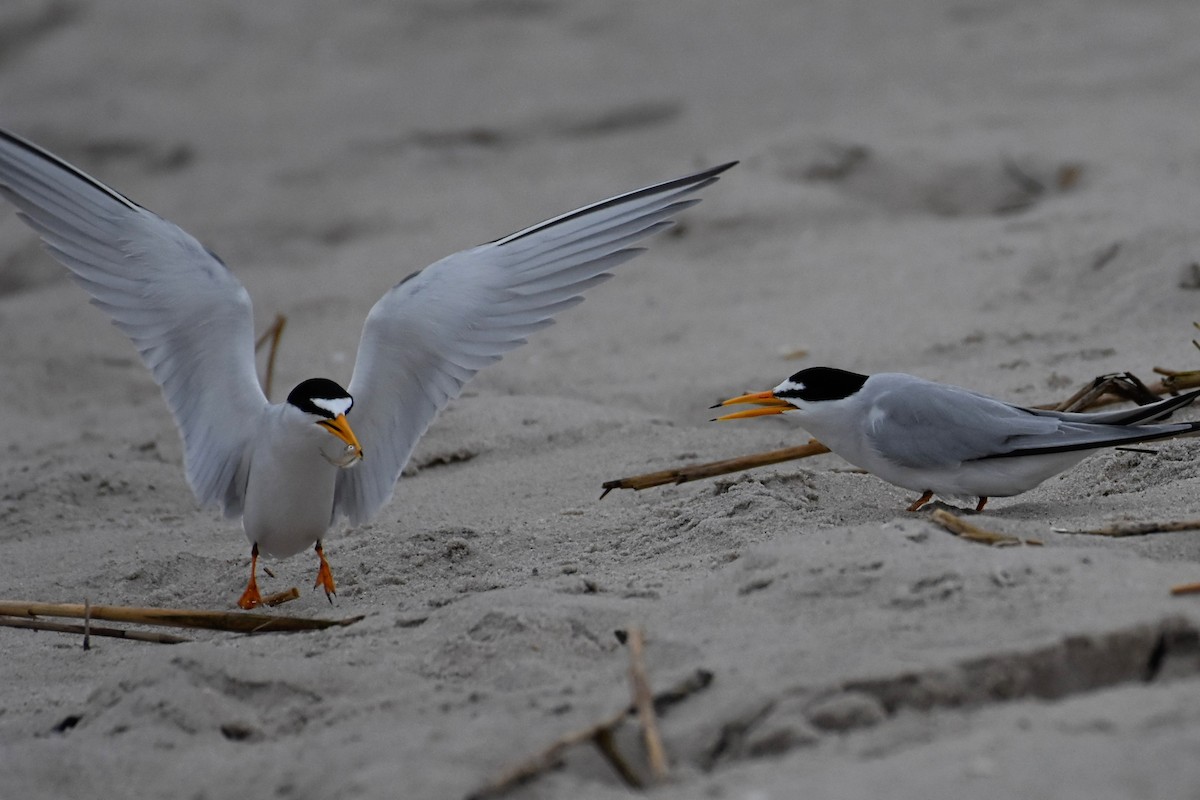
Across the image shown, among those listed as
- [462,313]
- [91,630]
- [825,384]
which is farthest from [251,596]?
[825,384]

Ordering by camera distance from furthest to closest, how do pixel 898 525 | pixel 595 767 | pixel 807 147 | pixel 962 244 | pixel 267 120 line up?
1. pixel 267 120
2. pixel 807 147
3. pixel 962 244
4. pixel 898 525
5. pixel 595 767

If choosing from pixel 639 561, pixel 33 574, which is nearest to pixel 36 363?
pixel 33 574

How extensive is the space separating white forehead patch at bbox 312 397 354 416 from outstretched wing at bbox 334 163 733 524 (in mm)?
275

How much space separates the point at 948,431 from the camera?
3359mm

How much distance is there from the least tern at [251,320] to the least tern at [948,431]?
701 mm

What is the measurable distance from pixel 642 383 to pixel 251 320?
1.78 m

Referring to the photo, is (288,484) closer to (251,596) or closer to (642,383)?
(251,596)

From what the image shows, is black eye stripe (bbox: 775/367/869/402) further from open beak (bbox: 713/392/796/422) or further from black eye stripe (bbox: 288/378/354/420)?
black eye stripe (bbox: 288/378/354/420)

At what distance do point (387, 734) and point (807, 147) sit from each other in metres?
5.29

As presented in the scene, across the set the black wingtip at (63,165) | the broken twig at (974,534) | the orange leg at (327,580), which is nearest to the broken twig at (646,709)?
the broken twig at (974,534)

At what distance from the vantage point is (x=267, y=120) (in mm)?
8477

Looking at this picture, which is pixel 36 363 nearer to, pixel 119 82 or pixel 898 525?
pixel 119 82

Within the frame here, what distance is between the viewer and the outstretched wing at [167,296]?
3721 mm

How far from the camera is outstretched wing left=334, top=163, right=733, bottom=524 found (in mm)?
3711
